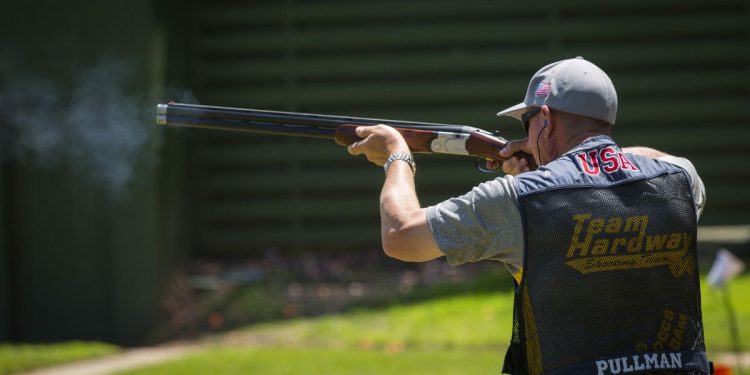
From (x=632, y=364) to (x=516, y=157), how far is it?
1329 mm

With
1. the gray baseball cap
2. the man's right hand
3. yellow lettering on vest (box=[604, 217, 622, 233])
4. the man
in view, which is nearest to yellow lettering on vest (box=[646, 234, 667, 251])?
the man

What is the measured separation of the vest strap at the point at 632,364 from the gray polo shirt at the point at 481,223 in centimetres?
39

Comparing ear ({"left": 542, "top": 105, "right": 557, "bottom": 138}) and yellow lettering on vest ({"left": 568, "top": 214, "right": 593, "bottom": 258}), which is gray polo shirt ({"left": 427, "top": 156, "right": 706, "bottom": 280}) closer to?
yellow lettering on vest ({"left": 568, "top": 214, "right": 593, "bottom": 258})

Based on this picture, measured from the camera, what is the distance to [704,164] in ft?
38.2

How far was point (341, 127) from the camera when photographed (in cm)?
443

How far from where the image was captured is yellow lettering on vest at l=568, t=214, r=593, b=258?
9.74ft

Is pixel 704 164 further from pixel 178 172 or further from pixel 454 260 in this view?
pixel 454 260

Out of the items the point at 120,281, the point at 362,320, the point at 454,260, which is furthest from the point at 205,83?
the point at 454,260

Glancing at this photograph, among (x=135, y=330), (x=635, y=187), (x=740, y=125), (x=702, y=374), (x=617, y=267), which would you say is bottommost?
(x=135, y=330)

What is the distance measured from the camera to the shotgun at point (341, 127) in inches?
172

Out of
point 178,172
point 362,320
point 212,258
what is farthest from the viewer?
point 212,258

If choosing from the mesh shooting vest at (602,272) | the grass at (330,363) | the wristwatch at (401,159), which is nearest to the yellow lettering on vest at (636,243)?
the mesh shooting vest at (602,272)

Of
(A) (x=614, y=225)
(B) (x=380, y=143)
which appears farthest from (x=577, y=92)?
(B) (x=380, y=143)

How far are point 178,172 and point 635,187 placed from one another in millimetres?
8704
